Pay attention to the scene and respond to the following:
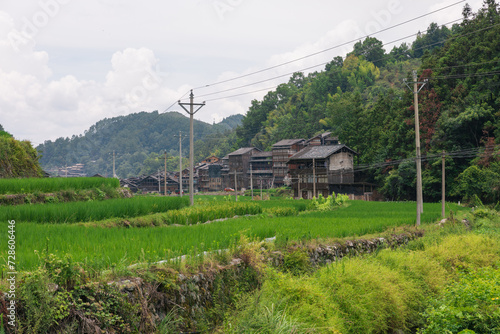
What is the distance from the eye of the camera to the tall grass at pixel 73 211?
36.7ft

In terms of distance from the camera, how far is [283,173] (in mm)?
69125

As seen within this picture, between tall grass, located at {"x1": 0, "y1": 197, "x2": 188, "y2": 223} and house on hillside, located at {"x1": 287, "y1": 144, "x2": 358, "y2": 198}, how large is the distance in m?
37.0

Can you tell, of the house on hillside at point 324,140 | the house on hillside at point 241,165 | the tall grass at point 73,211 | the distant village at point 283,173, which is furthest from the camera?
the house on hillside at point 241,165

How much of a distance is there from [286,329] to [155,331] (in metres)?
1.89

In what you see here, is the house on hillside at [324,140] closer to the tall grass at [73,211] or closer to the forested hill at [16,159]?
the forested hill at [16,159]

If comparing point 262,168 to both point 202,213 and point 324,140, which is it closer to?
point 324,140

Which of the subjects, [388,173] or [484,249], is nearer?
[484,249]

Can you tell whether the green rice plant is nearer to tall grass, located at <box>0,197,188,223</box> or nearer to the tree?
tall grass, located at <box>0,197,188,223</box>

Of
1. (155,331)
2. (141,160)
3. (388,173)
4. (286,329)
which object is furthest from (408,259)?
(141,160)

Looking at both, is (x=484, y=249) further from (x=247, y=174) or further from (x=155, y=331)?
(x=247, y=174)

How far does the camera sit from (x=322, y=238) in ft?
39.0

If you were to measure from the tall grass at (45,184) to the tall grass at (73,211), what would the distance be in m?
1.71

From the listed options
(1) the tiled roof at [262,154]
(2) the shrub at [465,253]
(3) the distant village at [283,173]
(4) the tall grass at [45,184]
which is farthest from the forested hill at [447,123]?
(4) the tall grass at [45,184]

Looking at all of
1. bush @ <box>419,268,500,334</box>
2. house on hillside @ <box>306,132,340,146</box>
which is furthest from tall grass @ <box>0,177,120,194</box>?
house on hillside @ <box>306,132,340,146</box>
